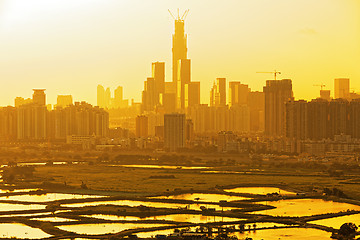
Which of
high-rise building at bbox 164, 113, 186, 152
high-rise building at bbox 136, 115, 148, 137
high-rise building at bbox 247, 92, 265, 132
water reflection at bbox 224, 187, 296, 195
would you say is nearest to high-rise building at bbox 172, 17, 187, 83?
high-rise building at bbox 247, 92, 265, 132

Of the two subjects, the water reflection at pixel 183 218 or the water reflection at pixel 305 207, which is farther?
the water reflection at pixel 305 207

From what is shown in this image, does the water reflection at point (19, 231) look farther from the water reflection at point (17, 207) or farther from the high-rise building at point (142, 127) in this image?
the high-rise building at point (142, 127)

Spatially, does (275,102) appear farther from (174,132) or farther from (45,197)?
(45,197)

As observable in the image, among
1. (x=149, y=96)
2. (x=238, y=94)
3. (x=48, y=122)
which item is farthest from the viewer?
(x=149, y=96)

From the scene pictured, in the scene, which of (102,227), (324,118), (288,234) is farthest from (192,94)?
(288,234)

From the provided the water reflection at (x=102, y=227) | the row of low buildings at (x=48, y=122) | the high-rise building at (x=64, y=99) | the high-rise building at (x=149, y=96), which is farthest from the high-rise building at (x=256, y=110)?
the water reflection at (x=102, y=227)

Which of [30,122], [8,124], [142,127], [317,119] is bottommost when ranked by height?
[142,127]

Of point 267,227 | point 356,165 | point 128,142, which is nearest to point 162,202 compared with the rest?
point 267,227

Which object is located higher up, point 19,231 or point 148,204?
point 148,204
